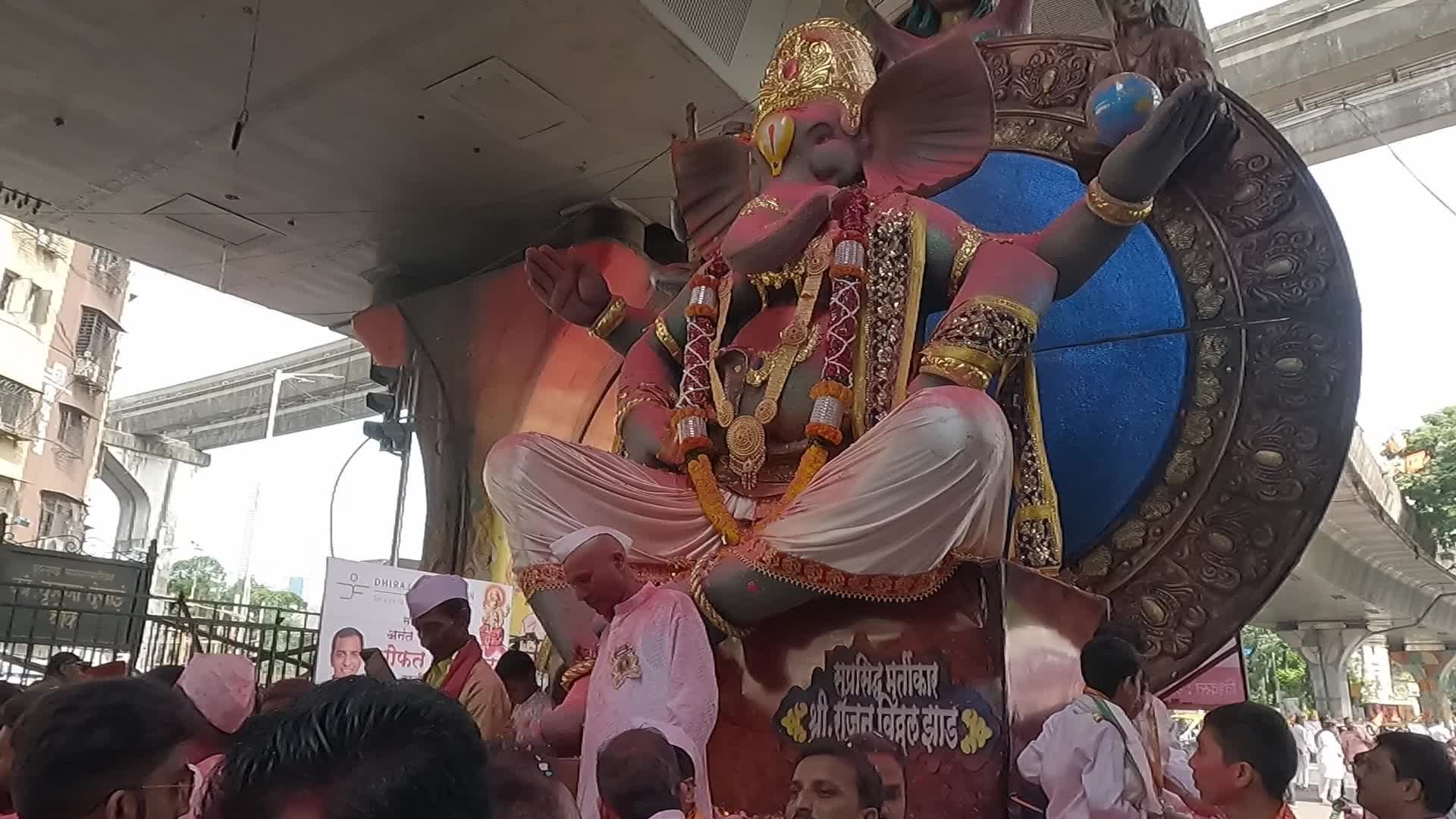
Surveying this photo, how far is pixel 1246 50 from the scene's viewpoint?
6.49 m

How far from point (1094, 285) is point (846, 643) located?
1447mm

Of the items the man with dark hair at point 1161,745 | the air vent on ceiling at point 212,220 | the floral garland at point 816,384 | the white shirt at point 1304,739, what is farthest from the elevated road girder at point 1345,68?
the white shirt at point 1304,739

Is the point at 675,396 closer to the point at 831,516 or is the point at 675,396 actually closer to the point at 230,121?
the point at 831,516

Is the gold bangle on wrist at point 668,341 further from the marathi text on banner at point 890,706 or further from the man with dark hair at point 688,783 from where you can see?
the man with dark hair at point 688,783

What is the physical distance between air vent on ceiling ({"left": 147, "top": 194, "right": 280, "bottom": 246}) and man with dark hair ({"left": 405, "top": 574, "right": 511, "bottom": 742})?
3.57 meters

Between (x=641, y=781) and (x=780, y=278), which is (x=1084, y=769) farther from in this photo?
(x=780, y=278)

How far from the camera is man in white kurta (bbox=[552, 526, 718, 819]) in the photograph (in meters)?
1.89

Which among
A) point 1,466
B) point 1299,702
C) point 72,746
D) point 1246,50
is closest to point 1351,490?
point 1246,50

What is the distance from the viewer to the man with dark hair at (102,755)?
3.49 feet

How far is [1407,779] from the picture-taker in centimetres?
194

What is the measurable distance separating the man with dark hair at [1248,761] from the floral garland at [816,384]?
927 mm

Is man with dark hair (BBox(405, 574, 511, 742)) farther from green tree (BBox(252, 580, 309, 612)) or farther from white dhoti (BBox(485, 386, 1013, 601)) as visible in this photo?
green tree (BBox(252, 580, 309, 612))

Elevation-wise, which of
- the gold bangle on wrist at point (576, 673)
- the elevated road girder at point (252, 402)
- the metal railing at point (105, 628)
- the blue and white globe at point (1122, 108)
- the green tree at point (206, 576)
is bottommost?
the gold bangle on wrist at point (576, 673)

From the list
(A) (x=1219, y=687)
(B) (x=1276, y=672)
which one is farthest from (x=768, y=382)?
(B) (x=1276, y=672)
